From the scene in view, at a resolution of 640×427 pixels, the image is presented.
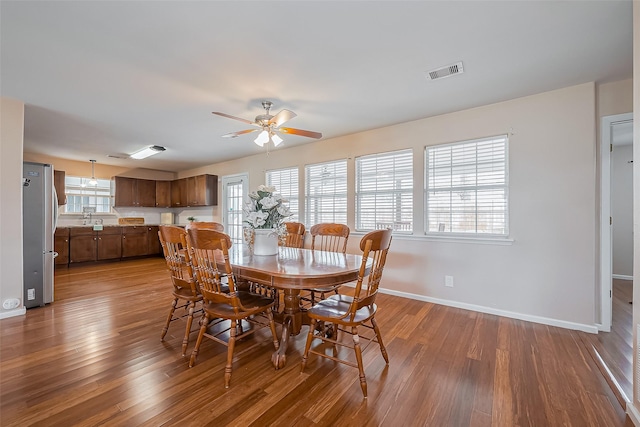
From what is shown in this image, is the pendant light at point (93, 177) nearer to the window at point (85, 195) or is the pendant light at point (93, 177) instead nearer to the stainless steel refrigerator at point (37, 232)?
the window at point (85, 195)

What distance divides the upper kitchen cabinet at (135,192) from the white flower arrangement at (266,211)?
6031 mm

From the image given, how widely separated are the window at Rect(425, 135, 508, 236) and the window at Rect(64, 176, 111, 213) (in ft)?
25.0

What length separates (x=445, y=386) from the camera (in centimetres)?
181

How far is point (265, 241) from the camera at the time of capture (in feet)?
8.39

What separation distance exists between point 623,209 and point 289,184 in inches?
232

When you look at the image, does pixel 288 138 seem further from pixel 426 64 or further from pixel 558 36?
pixel 558 36

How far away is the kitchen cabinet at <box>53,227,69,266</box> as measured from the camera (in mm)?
5586

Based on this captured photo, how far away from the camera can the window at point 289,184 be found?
16.7ft

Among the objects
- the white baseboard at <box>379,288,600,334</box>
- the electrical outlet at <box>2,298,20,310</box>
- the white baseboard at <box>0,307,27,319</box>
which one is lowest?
the white baseboard at <box>379,288,600,334</box>

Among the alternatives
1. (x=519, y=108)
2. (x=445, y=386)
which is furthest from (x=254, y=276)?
(x=519, y=108)

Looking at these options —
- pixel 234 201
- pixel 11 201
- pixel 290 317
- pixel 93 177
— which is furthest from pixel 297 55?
pixel 93 177

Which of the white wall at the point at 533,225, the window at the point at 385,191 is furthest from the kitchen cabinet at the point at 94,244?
the white wall at the point at 533,225

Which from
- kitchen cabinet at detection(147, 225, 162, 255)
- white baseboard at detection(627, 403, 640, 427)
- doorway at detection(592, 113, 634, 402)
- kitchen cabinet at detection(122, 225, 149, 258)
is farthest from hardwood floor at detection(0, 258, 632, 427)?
kitchen cabinet at detection(147, 225, 162, 255)

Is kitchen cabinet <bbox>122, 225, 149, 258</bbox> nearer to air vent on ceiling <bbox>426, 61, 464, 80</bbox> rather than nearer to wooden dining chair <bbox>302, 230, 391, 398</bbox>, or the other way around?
wooden dining chair <bbox>302, 230, 391, 398</bbox>
